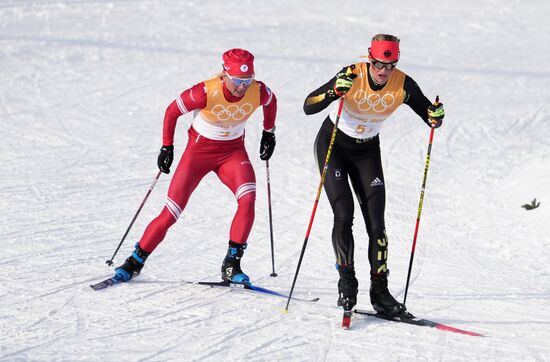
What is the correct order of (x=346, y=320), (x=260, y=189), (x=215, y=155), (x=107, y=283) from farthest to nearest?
1. (x=260, y=189)
2. (x=215, y=155)
3. (x=107, y=283)
4. (x=346, y=320)

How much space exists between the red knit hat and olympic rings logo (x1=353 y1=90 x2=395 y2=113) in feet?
2.74

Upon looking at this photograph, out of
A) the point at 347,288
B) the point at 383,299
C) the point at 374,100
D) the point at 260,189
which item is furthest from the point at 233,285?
the point at 260,189

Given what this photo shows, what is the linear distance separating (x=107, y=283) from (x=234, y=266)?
1.02 metres

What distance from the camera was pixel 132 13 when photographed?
63.9 feet

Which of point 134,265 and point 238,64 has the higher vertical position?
point 238,64

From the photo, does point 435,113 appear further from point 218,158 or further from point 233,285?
point 233,285

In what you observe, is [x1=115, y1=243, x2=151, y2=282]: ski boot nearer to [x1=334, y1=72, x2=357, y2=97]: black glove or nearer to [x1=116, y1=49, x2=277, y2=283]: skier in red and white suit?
[x1=116, y1=49, x2=277, y2=283]: skier in red and white suit

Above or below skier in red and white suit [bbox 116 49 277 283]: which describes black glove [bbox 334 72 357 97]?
above

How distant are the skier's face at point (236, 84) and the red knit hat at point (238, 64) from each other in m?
0.04

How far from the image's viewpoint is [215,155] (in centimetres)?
682

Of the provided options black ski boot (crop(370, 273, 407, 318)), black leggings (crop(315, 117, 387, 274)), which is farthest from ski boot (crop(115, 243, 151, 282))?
black ski boot (crop(370, 273, 407, 318))

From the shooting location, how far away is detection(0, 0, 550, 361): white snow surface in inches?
232

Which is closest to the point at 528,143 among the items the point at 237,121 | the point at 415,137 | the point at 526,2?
the point at 415,137

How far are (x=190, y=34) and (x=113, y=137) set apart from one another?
6.65 meters
